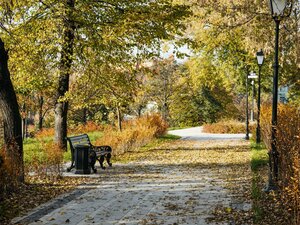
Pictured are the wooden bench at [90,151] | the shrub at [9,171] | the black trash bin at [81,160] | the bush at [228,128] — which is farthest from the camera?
the bush at [228,128]

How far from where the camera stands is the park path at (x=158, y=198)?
6371 millimetres

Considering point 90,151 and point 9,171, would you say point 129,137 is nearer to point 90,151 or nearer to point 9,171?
point 90,151

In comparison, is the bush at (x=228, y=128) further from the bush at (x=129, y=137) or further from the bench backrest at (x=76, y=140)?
the bench backrest at (x=76, y=140)

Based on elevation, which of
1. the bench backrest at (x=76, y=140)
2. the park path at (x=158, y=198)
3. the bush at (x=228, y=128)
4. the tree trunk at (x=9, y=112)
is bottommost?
the park path at (x=158, y=198)

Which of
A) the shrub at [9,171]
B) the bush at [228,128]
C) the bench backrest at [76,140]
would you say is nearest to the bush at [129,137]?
the bench backrest at [76,140]

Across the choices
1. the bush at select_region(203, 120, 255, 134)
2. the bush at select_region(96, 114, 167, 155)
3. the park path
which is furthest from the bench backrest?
the bush at select_region(203, 120, 255, 134)

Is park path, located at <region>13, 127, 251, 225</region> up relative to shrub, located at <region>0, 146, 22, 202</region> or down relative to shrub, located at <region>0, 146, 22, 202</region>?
down

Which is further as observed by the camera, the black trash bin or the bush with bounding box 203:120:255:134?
the bush with bounding box 203:120:255:134

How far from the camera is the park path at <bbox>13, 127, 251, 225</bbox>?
6.37 m

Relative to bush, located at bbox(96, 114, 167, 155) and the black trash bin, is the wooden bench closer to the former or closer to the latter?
the black trash bin

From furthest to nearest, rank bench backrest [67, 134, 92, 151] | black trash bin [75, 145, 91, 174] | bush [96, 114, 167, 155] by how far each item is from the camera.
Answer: bush [96, 114, 167, 155] → bench backrest [67, 134, 92, 151] → black trash bin [75, 145, 91, 174]

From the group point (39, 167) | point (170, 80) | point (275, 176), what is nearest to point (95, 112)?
point (170, 80)

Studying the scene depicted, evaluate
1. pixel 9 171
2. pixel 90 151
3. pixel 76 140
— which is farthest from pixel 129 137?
pixel 9 171

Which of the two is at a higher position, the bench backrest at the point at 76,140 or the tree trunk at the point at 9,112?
the tree trunk at the point at 9,112
